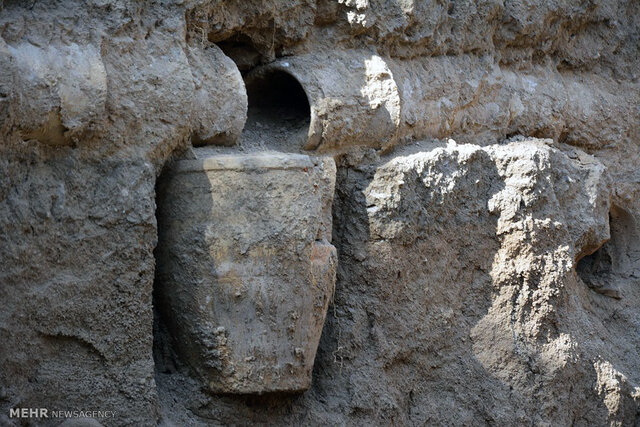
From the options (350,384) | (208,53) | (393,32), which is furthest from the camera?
(393,32)

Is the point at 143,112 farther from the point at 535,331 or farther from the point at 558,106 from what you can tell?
the point at 558,106

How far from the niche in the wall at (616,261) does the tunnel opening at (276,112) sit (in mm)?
1565

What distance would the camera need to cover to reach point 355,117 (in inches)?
128

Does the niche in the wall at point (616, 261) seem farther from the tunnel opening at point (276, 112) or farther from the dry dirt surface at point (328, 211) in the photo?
the tunnel opening at point (276, 112)

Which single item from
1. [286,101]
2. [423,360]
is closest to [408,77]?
[286,101]

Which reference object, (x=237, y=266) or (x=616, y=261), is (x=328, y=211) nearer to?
(x=237, y=266)

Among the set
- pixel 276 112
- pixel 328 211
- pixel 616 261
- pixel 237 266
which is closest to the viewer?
pixel 237 266

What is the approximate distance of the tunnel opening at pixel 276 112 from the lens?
3201 mm

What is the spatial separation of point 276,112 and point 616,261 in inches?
69.2

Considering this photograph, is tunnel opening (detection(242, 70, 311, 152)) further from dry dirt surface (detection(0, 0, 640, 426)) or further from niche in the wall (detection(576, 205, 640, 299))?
niche in the wall (detection(576, 205, 640, 299))

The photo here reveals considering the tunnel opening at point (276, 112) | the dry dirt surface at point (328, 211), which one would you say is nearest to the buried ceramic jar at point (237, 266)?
the dry dirt surface at point (328, 211)

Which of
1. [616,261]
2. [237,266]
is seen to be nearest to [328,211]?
[237,266]

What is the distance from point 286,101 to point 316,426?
3.62ft

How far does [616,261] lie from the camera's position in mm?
4238
